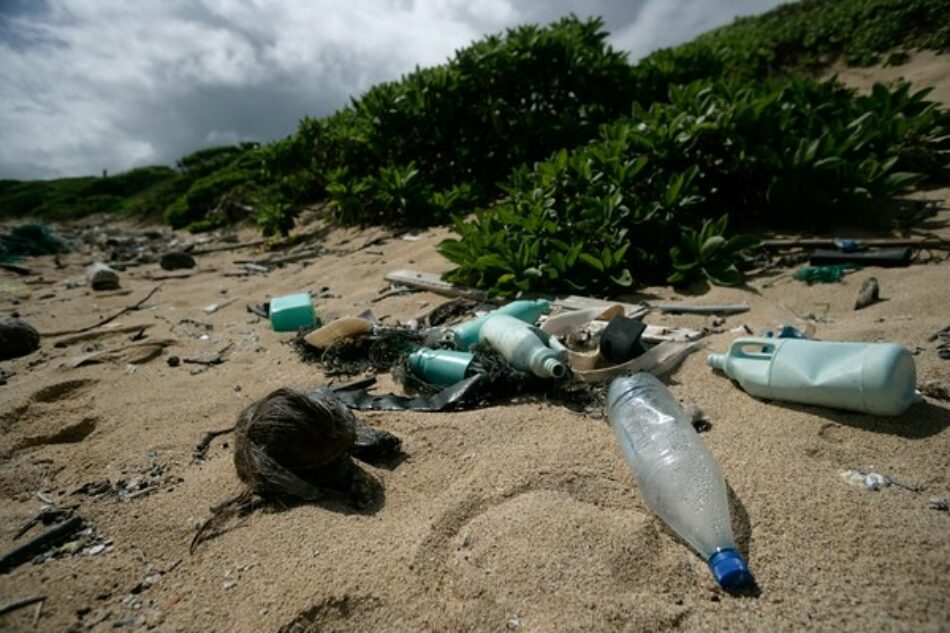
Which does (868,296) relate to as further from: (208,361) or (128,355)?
(128,355)

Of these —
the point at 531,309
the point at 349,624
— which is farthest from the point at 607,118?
→ the point at 349,624

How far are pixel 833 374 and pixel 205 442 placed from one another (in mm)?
2195

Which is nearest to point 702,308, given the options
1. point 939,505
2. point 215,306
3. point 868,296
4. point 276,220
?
point 868,296

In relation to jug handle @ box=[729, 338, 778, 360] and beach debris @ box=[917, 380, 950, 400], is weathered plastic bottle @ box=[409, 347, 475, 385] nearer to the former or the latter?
jug handle @ box=[729, 338, 778, 360]

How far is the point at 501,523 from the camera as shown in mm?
1362

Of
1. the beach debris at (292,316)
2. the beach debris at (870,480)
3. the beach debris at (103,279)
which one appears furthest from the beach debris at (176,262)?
the beach debris at (870,480)

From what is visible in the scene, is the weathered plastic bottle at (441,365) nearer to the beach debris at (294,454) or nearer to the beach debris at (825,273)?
the beach debris at (294,454)

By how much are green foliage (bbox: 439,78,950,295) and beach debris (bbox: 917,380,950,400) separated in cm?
143

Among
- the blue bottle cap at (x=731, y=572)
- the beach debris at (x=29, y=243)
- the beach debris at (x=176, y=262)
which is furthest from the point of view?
the beach debris at (x=29, y=243)

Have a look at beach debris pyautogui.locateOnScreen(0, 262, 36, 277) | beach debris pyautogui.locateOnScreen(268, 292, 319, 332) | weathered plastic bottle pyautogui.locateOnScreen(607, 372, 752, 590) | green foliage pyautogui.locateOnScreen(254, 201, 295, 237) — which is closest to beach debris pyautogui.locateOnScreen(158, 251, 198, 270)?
green foliage pyautogui.locateOnScreen(254, 201, 295, 237)

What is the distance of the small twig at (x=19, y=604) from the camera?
1.16 meters

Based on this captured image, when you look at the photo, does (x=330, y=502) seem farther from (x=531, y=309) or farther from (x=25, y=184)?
(x=25, y=184)

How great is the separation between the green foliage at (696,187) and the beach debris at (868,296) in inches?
26.3

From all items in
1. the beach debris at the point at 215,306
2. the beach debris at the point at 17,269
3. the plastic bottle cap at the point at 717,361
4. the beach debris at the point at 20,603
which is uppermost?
the plastic bottle cap at the point at 717,361
